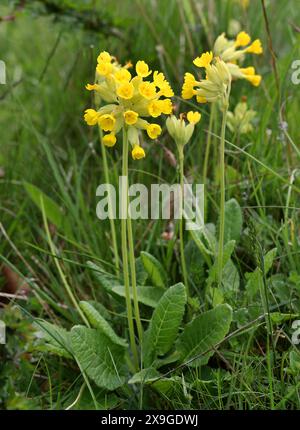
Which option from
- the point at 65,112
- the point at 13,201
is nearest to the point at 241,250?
the point at 13,201

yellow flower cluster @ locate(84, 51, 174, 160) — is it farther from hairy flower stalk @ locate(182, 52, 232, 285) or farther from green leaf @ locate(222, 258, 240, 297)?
green leaf @ locate(222, 258, 240, 297)

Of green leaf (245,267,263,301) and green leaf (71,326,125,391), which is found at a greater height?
green leaf (245,267,263,301)

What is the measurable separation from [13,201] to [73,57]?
114 centimetres

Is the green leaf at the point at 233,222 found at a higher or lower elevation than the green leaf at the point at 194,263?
higher

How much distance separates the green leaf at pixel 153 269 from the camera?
74.1 inches

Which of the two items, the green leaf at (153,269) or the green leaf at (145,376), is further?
the green leaf at (153,269)

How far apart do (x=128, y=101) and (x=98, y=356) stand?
1.99 ft

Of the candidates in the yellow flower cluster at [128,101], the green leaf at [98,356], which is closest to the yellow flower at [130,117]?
the yellow flower cluster at [128,101]

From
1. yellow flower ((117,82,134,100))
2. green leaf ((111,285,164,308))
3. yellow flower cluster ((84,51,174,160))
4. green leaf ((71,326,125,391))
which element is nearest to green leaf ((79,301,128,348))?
green leaf ((71,326,125,391))

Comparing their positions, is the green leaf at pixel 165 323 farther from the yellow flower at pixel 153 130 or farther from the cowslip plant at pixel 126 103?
the yellow flower at pixel 153 130

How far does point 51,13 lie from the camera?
280 cm

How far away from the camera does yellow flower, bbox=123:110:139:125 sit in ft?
5.19

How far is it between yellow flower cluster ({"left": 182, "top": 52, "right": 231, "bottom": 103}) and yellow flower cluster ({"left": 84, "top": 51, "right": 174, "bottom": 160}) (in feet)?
0.35

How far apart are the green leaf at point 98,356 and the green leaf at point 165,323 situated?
78 millimetres
